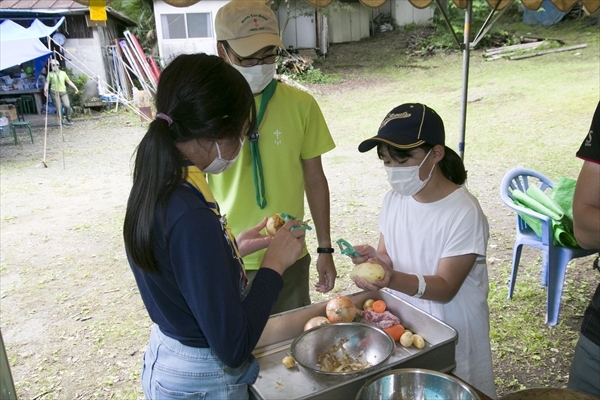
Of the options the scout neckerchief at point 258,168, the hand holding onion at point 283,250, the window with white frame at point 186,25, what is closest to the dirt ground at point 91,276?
the hand holding onion at point 283,250

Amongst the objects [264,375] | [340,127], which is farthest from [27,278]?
[340,127]

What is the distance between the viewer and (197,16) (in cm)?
1695

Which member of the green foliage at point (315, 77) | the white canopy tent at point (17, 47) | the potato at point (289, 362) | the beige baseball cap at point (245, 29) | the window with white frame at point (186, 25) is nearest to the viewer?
the potato at point (289, 362)

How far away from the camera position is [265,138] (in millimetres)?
2406

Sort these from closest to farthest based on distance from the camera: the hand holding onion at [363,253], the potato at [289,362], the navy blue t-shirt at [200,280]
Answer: the navy blue t-shirt at [200,280] → the potato at [289,362] → the hand holding onion at [363,253]

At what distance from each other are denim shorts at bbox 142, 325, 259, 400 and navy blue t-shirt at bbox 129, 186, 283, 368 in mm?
90

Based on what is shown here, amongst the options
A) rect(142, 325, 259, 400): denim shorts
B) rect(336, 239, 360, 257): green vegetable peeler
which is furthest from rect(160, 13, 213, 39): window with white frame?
rect(142, 325, 259, 400): denim shorts

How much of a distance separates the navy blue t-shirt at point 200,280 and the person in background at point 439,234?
733 millimetres

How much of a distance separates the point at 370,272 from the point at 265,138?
97cm

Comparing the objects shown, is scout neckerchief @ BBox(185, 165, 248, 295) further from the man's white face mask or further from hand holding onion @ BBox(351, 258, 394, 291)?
the man's white face mask

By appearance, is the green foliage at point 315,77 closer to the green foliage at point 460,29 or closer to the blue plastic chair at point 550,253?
the green foliage at point 460,29

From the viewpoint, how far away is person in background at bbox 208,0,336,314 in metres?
2.32

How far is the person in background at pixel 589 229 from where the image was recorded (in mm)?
1505

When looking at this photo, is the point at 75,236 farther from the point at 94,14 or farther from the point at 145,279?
the point at 145,279
